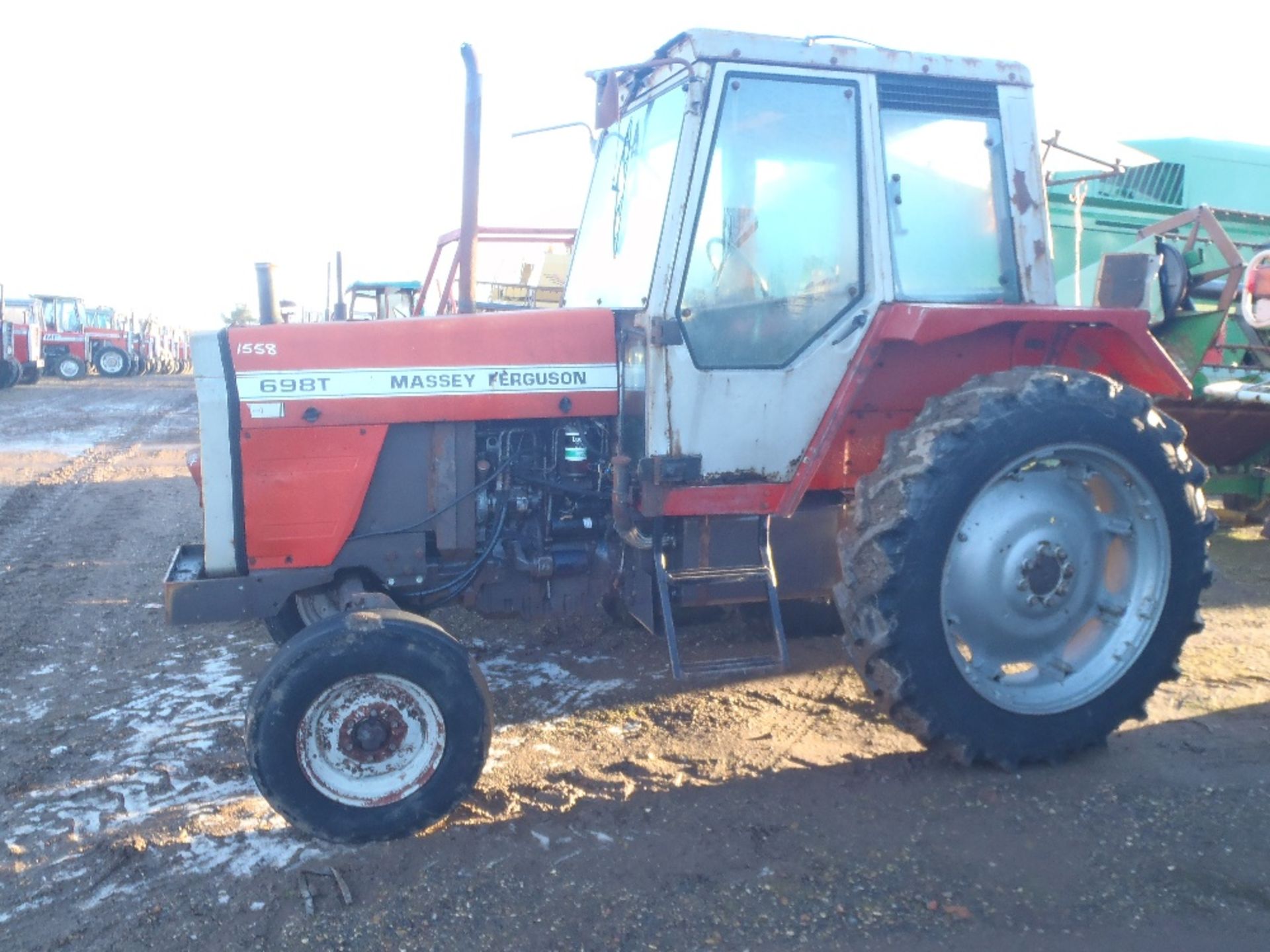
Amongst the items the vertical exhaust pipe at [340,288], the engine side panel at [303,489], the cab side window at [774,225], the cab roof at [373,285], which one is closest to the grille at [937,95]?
the cab side window at [774,225]

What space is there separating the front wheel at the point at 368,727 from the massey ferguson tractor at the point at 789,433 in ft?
0.13

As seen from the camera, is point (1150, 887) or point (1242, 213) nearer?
point (1150, 887)

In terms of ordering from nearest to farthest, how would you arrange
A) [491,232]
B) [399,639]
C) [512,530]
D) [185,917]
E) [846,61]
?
[185,917], [399,639], [846,61], [512,530], [491,232]

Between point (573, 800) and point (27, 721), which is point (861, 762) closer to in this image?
point (573, 800)

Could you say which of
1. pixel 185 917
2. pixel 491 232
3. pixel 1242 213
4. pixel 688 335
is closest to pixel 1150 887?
pixel 688 335

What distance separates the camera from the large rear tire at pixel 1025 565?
3271mm

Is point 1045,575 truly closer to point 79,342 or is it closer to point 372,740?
point 372,740

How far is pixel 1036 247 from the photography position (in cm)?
379

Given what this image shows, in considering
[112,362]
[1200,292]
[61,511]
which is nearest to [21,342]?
[112,362]

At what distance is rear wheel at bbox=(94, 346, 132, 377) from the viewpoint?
28.5 meters

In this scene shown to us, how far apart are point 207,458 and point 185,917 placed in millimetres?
1474

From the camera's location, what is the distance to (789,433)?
11.9ft

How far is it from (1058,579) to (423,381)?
92.5 inches

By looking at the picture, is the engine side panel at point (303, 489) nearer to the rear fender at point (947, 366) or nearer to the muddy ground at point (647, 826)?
the muddy ground at point (647, 826)
